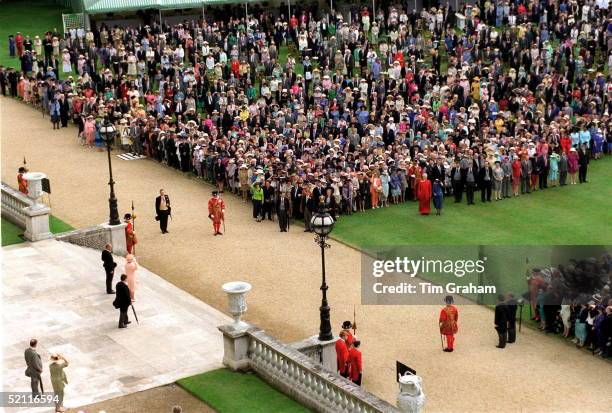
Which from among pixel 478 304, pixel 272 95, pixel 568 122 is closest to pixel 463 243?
pixel 478 304

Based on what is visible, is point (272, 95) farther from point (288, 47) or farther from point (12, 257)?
point (12, 257)

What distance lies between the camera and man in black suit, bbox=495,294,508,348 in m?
32.5

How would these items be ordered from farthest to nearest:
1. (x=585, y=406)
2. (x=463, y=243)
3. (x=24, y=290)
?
(x=463, y=243) < (x=24, y=290) < (x=585, y=406)

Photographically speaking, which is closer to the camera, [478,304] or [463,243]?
[478,304]

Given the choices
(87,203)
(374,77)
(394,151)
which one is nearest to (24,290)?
(87,203)

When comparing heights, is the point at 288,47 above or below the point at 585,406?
above

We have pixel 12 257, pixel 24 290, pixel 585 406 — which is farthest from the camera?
pixel 12 257

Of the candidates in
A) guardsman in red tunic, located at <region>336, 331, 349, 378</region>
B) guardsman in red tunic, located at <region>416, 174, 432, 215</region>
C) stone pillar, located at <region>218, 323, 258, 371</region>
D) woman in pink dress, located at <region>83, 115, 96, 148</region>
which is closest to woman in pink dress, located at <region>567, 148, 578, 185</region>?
guardsman in red tunic, located at <region>416, 174, 432, 215</region>

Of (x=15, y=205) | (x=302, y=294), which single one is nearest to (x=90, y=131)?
(x=15, y=205)

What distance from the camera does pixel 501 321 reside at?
3262cm

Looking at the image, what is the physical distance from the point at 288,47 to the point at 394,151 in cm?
2115

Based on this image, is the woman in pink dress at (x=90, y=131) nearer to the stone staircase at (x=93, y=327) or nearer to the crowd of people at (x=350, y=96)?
the crowd of people at (x=350, y=96)

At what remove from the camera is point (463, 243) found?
40.9 meters

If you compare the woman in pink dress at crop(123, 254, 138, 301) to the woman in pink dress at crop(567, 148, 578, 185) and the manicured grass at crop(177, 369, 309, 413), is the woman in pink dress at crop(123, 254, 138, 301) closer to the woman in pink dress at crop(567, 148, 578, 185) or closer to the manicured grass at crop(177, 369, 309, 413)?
the manicured grass at crop(177, 369, 309, 413)
